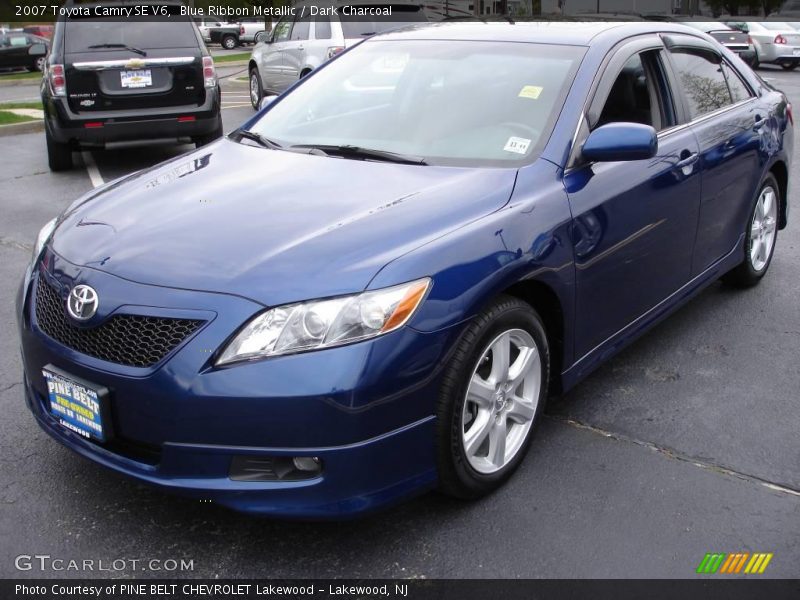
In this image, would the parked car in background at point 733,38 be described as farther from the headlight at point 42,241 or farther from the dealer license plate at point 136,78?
A: the headlight at point 42,241

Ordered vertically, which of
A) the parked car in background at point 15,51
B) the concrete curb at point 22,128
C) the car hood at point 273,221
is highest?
the car hood at point 273,221

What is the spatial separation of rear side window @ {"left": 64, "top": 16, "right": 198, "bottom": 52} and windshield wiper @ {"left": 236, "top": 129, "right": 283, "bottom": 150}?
5.52 m

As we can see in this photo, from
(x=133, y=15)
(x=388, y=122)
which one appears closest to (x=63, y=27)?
(x=133, y=15)

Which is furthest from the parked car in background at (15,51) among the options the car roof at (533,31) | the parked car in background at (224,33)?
the car roof at (533,31)

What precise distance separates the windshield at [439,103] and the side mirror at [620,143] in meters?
0.20

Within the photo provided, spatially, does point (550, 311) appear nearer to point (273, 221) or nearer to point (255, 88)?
point (273, 221)

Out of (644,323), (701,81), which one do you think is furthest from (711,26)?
(644,323)

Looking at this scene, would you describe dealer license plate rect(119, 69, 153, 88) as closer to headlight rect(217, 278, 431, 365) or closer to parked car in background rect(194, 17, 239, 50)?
headlight rect(217, 278, 431, 365)

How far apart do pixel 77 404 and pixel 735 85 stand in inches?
157

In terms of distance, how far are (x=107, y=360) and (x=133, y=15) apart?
766 centimetres

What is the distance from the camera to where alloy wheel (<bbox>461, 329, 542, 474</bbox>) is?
2.98 metres

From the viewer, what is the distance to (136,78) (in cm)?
900

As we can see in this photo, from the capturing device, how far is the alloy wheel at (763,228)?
17.1 feet

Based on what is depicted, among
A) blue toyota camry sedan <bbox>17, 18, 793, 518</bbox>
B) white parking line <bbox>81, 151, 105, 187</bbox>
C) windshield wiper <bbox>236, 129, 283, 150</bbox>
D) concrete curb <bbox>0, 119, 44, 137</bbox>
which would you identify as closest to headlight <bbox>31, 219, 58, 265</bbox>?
blue toyota camry sedan <bbox>17, 18, 793, 518</bbox>
